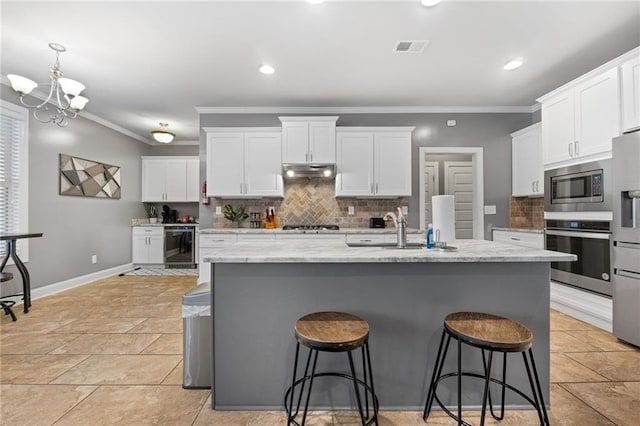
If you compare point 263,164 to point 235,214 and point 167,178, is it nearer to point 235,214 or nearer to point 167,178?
point 235,214

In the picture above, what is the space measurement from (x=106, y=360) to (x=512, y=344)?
2.69m

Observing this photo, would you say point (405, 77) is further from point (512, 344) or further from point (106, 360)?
point (106, 360)

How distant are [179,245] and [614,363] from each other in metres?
6.14

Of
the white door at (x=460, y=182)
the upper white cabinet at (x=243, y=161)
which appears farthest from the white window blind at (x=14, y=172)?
the white door at (x=460, y=182)

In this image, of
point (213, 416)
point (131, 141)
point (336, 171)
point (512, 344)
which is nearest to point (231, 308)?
point (213, 416)

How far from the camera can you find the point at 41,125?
388 cm

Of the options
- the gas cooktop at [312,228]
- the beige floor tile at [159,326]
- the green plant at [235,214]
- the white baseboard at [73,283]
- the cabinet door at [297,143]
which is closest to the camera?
the beige floor tile at [159,326]

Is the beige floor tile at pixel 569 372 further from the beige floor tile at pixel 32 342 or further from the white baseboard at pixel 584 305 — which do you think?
the beige floor tile at pixel 32 342

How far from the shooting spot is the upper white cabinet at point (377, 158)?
13.6 feet

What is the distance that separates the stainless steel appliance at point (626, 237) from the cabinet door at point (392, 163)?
82.2 inches

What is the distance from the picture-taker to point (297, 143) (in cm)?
404

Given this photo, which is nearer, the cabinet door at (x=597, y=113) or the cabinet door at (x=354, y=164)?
the cabinet door at (x=597, y=113)

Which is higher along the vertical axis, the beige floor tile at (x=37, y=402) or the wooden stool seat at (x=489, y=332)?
the wooden stool seat at (x=489, y=332)

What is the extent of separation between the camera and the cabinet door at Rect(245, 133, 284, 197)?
4.18 meters
